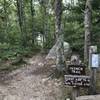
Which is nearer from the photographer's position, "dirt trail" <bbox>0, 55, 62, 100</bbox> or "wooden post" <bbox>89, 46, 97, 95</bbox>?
"wooden post" <bbox>89, 46, 97, 95</bbox>

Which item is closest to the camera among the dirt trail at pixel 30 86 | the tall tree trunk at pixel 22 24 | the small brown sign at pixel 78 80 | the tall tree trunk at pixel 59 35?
the small brown sign at pixel 78 80

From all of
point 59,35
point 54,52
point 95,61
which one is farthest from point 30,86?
point 54,52

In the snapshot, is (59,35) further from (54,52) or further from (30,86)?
(54,52)

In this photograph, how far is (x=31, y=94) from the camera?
7164 millimetres

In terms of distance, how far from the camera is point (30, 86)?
7.93m

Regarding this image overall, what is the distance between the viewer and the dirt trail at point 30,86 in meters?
7.00

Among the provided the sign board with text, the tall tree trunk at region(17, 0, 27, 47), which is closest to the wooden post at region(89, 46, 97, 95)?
the sign board with text

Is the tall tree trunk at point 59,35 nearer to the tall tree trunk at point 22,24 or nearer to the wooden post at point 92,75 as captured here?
the wooden post at point 92,75

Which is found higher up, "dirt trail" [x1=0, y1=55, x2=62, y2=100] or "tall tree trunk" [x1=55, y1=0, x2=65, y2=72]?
"tall tree trunk" [x1=55, y1=0, x2=65, y2=72]

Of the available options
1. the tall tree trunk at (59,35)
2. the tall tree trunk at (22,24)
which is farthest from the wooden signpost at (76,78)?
the tall tree trunk at (22,24)

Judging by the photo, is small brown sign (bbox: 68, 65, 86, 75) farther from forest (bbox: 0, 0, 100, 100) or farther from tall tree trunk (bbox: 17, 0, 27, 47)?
tall tree trunk (bbox: 17, 0, 27, 47)

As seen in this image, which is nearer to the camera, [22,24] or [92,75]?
[92,75]

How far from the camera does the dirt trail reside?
6999 millimetres

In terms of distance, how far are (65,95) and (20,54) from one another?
7.01 metres
